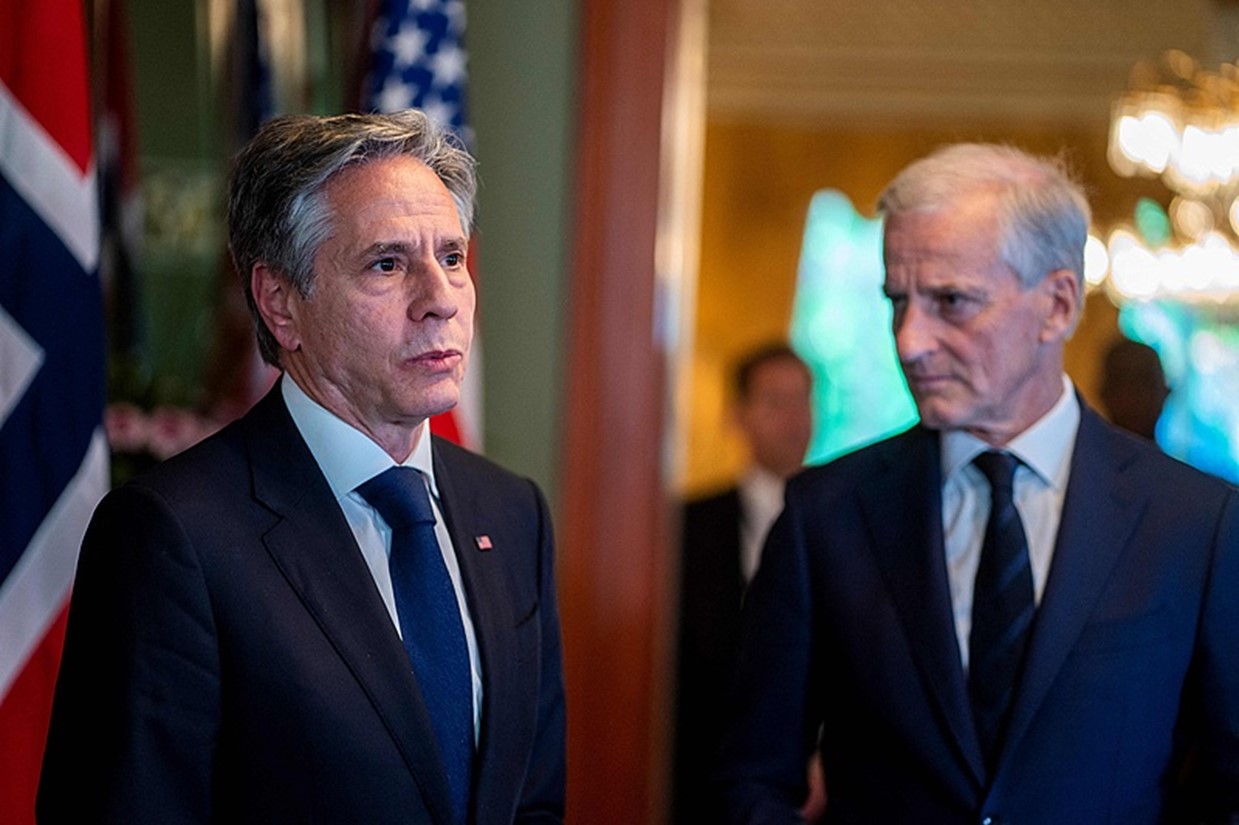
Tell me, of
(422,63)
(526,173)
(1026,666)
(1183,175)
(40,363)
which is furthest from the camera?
(1183,175)

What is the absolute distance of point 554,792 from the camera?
75.8 inches

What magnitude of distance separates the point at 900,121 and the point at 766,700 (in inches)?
277

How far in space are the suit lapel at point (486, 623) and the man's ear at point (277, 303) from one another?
0.27 m

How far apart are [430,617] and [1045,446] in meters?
0.88

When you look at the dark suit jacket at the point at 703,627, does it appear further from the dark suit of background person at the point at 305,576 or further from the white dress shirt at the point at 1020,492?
the dark suit of background person at the point at 305,576

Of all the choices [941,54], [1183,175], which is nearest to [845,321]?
[941,54]

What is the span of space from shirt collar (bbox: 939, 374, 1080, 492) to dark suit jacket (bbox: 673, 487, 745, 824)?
2.03 metres

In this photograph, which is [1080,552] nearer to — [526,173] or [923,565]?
[923,565]

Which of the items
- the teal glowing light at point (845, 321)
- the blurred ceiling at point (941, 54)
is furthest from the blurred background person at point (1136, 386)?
the teal glowing light at point (845, 321)

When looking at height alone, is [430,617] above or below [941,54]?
below

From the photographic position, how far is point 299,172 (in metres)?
1.65

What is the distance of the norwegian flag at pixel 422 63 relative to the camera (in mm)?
3322

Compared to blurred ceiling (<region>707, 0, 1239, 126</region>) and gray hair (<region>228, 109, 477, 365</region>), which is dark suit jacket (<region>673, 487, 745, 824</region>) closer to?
gray hair (<region>228, 109, 477, 365</region>)

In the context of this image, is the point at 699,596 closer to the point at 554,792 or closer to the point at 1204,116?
the point at 554,792
